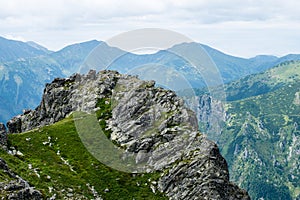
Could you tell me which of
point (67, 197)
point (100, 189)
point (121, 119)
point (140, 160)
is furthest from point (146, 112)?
point (67, 197)

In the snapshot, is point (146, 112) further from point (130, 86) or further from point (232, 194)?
point (232, 194)

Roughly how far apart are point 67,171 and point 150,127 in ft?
111

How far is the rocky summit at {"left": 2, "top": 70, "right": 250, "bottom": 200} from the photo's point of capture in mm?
103250

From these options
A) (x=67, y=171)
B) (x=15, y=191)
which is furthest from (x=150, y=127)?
(x=15, y=191)

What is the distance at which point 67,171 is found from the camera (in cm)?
9956

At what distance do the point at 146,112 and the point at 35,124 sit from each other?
5810cm

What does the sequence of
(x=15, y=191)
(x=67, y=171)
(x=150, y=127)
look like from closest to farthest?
(x=15, y=191) < (x=67, y=171) < (x=150, y=127)

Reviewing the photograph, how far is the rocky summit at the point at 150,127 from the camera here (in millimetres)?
103250

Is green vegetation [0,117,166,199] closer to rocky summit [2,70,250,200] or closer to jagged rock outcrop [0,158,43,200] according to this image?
rocky summit [2,70,250,200]

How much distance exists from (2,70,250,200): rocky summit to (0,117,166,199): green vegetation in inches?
242

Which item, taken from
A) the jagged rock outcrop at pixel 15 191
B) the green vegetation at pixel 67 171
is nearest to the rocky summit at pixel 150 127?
the green vegetation at pixel 67 171

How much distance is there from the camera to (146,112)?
5089 inches

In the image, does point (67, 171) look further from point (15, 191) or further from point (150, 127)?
point (15, 191)

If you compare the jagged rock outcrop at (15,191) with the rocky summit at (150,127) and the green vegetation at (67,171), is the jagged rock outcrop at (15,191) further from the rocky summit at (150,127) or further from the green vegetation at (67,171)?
the rocky summit at (150,127)
